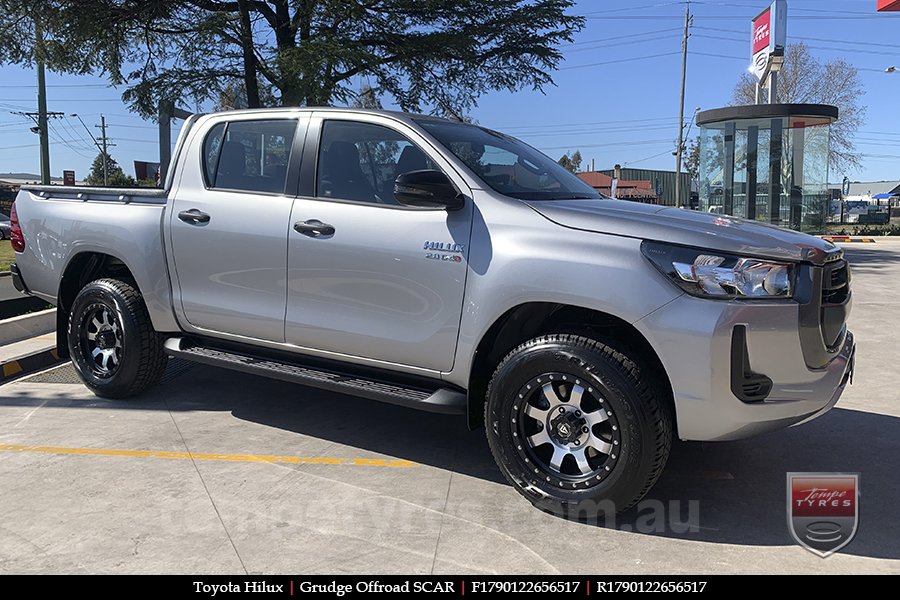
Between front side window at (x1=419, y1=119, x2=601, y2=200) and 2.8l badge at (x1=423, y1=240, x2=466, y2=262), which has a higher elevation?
front side window at (x1=419, y1=119, x2=601, y2=200)

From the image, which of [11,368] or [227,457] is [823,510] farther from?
[11,368]

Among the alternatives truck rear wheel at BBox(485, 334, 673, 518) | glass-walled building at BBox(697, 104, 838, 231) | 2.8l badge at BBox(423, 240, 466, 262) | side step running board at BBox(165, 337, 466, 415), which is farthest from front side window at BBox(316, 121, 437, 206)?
glass-walled building at BBox(697, 104, 838, 231)

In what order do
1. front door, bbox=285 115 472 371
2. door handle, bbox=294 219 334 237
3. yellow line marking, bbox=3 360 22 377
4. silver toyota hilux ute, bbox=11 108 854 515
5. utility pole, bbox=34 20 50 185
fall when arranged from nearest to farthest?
silver toyota hilux ute, bbox=11 108 854 515 < front door, bbox=285 115 472 371 < door handle, bbox=294 219 334 237 < yellow line marking, bbox=3 360 22 377 < utility pole, bbox=34 20 50 185

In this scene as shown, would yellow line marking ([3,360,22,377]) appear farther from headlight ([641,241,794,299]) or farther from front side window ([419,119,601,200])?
headlight ([641,241,794,299])

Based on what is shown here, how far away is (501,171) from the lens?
421 centimetres

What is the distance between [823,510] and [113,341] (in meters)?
4.67

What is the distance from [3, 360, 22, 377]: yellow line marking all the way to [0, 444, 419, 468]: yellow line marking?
2.01 meters

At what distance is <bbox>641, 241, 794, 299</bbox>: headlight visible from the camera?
126 inches

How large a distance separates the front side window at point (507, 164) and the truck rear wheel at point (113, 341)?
2482 mm

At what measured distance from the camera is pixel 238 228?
4.58 m

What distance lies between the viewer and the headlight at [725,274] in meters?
3.20

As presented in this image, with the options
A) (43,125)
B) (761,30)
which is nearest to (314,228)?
(43,125)

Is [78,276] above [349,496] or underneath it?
above

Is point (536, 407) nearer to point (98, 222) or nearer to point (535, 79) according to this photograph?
point (98, 222)
